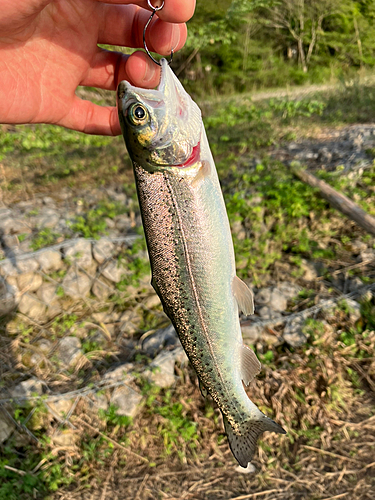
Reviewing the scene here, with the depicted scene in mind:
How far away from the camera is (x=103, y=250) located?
16.6 feet

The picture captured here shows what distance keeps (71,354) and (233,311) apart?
2.85m

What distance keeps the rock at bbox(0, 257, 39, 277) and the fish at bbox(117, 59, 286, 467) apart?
3436mm

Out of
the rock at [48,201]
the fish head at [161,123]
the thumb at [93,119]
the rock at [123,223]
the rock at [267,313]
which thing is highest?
the fish head at [161,123]

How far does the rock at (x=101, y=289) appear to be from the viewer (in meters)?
4.71

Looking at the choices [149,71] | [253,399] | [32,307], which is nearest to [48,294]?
[32,307]

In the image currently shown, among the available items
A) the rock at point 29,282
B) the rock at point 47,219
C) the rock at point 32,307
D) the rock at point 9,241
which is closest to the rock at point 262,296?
the rock at point 32,307

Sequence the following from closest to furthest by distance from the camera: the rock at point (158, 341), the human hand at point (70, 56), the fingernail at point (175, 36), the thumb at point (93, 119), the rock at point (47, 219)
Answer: the fingernail at point (175, 36) → the human hand at point (70, 56) → the thumb at point (93, 119) → the rock at point (158, 341) → the rock at point (47, 219)

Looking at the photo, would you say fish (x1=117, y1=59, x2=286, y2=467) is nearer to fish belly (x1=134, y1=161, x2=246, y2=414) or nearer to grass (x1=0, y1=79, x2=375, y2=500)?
fish belly (x1=134, y1=161, x2=246, y2=414)

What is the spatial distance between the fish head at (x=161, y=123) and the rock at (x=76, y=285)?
3387 millimetres

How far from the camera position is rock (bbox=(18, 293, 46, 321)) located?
176 inches

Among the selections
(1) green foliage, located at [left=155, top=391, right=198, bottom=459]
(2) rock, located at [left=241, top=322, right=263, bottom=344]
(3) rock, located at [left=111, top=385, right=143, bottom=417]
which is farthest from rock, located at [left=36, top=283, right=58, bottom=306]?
(2) rock, located at [left=241, top=322, right=263, bottom=344]

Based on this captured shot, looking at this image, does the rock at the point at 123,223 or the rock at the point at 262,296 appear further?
the rock at the point at 123,223

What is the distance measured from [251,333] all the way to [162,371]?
1.07 meters

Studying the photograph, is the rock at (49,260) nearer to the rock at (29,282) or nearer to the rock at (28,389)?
the rock at (29,282)
